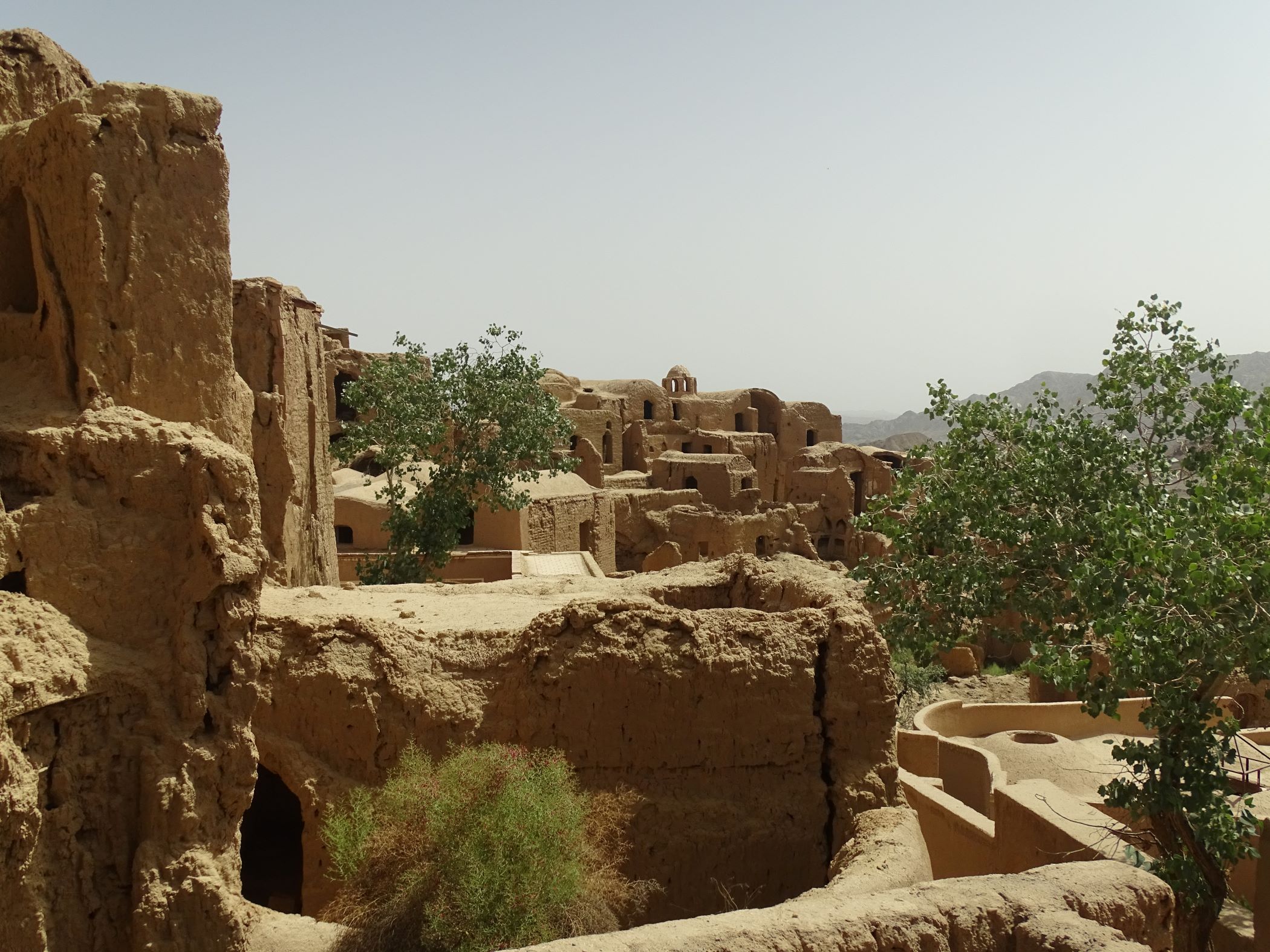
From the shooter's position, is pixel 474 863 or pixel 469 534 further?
pixel 469 534

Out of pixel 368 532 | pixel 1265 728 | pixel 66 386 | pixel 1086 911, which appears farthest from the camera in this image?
pixel 368 532

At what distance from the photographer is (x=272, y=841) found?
9844 millimetres

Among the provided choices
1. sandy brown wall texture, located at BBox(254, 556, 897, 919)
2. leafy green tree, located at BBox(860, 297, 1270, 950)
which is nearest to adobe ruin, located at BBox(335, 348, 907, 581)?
leafy green tree, located at BBox(860, 297, 1270, 950)

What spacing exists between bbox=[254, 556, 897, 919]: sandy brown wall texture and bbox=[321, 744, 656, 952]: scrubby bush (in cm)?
86

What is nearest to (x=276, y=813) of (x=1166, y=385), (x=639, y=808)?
(x=639, y=808)

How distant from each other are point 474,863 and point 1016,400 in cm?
15867

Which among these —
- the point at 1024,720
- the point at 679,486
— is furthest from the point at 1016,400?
the point at 1024,720

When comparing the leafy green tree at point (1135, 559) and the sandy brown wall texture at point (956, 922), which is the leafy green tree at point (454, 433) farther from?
the sandy brown wall texture at point (956, 922)

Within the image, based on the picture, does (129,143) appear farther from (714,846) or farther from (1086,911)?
(1086,911)

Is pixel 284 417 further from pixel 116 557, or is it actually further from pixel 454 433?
pixel 116 557

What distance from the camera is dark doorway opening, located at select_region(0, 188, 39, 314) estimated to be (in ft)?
23.6

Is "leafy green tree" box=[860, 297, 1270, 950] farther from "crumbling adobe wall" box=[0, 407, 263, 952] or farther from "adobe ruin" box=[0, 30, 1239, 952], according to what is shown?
"crumbling adobe wall" box=[0, 407, 263, 952]

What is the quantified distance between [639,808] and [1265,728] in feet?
31.7

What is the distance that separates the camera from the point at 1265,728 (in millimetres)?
13125
